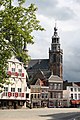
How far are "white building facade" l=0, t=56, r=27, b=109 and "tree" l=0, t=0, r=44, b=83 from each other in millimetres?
49903

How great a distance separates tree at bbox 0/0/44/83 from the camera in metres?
21.2

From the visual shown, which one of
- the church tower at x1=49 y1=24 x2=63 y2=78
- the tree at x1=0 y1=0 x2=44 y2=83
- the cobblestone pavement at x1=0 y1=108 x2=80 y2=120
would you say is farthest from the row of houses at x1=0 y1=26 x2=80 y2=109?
the tree at x1=0 y1=0 x2=44 y2=83

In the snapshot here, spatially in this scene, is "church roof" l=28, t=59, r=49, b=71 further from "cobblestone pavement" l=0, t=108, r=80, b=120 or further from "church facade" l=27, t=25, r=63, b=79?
"cobblestone pavement" l=0, t=108, r=80, b=120

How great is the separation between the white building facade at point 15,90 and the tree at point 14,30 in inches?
1965

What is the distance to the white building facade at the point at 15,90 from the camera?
72.8 m

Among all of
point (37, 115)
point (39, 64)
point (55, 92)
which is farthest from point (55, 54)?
point (37, 115)

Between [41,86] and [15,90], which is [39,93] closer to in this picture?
[41,86]

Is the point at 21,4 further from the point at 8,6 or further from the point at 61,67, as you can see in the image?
the point at 61,67

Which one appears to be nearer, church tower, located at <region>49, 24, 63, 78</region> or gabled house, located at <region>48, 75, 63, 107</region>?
gabled house, located at <region>48, 75, 63, 107</region>

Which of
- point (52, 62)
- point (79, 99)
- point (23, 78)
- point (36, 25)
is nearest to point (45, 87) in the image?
point (79, 99)

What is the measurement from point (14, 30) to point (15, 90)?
177 ft

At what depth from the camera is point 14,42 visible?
21.8 metres

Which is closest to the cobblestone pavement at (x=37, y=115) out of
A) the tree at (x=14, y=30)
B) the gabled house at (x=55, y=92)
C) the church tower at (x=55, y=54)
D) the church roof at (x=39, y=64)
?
the tree at (x=14, y=30)

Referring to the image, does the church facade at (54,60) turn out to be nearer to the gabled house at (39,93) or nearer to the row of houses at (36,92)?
the row of houses at (36,92)
